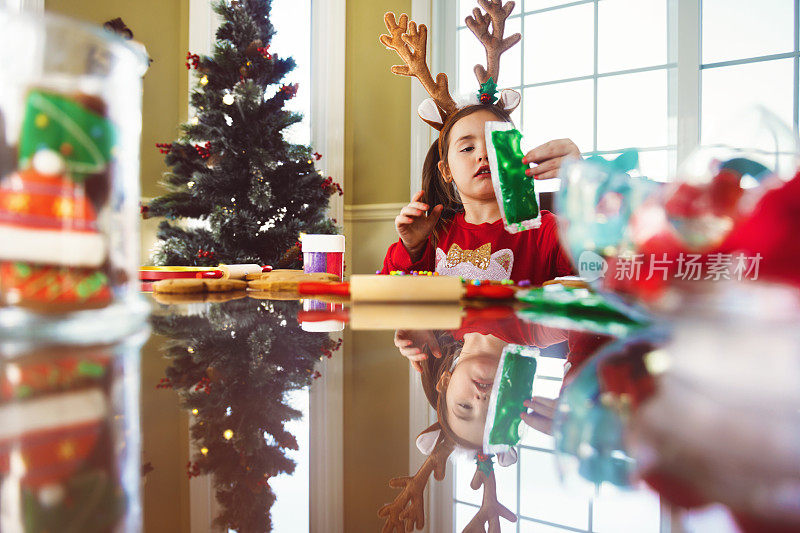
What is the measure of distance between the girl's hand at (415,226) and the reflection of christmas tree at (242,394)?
2.75 feet

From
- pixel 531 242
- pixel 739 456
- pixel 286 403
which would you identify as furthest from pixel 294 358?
pixel 531 242

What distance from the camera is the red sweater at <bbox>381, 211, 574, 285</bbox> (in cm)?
131

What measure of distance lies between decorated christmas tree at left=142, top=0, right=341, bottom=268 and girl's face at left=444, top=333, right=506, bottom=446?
2.15 metres

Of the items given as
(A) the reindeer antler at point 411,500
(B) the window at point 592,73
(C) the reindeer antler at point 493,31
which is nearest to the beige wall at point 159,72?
(B) the window at point 592,73

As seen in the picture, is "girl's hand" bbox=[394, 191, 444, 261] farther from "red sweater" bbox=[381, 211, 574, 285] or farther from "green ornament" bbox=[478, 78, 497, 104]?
"green ornament" bbox=[478, 78, 497, 104]

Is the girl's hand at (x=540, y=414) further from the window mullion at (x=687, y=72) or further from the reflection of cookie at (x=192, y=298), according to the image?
the window mullion at (x=687, y=72)

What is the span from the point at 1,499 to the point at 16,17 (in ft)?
0.79

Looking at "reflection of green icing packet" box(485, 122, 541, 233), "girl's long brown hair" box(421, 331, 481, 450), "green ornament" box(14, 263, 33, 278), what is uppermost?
"reflection of green icing packet" box(485, 122, 541, 233)

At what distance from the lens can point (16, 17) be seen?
0.80 ft

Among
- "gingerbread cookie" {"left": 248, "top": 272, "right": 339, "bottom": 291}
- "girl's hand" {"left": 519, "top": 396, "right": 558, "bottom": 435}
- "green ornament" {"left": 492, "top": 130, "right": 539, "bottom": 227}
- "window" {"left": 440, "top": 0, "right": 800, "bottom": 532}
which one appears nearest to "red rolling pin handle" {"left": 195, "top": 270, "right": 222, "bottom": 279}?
"gingerbread cookie" {"left": 248, "top": 272, "right": 339, "bottom": 291}

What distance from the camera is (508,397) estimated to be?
0.60 feet

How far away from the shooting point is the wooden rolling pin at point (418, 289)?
530 millimetres

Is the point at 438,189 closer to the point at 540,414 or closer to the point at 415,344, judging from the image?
the point at 415,344

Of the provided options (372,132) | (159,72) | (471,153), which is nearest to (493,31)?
(471,153)
